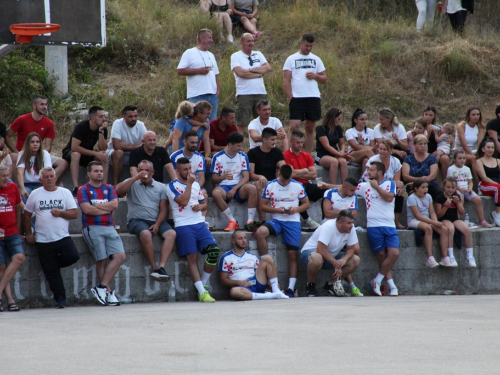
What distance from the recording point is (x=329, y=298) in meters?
11.1

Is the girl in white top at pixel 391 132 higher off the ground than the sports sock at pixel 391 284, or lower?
higher

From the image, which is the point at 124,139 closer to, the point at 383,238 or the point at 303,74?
the point at 303,74

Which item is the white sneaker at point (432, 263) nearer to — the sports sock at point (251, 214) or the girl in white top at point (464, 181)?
the girl in white top at point (464, 181)

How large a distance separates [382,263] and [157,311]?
13.3 ft

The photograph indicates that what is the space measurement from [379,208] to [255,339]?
17.0 feet

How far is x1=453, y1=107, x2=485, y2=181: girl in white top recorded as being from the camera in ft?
46.4

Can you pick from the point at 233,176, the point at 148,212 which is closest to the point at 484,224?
the point at 233,176

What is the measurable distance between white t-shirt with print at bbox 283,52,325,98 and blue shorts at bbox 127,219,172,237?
12.7 feet

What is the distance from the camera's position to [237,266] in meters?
11.0

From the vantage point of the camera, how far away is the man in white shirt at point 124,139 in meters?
12.0

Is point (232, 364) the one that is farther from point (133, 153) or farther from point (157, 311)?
point (133, 153)

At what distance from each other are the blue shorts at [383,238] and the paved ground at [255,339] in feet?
6.09

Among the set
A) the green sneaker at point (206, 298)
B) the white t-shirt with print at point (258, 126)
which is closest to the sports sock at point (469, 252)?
the white t-shirt with print at point (258, 126)

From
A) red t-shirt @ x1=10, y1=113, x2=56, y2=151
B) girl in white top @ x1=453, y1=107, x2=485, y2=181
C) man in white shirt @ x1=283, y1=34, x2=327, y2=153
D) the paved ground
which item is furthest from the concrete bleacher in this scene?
girl in white top @ x1=453, y1=107, x2=485, y2=181
